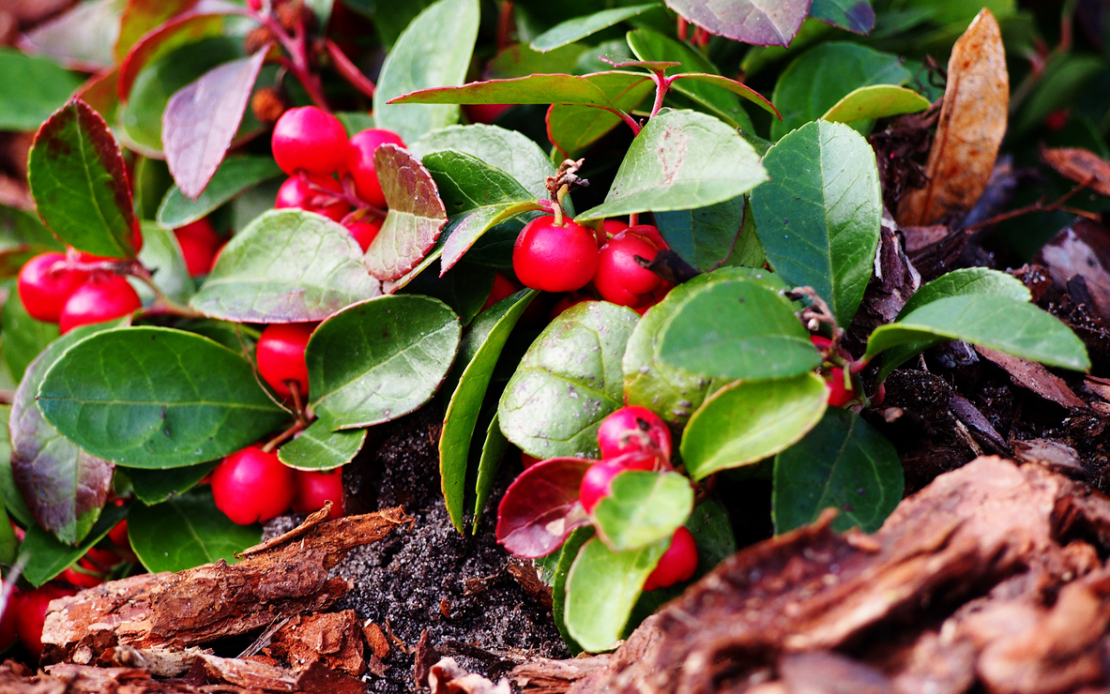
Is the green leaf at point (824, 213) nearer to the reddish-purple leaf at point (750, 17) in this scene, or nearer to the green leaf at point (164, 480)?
the reddish-purple leaf at point (750, 17)

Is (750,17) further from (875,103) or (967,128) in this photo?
(967,128)

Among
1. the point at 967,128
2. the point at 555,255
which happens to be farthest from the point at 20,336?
the point at 967,128

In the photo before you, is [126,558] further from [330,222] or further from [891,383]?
[891,383]

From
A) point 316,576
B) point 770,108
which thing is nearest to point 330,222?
point 316,576

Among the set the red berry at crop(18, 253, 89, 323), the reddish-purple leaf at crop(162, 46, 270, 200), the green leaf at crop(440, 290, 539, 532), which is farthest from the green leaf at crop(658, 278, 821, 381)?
the red berry at crop(18, 253, 89, 323)

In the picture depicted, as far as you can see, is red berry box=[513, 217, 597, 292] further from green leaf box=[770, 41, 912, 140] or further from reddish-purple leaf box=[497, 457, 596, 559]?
green leaf box=[770, 41, 912, 140]

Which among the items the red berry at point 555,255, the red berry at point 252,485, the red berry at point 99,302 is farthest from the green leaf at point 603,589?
the red berry at point 99,302
